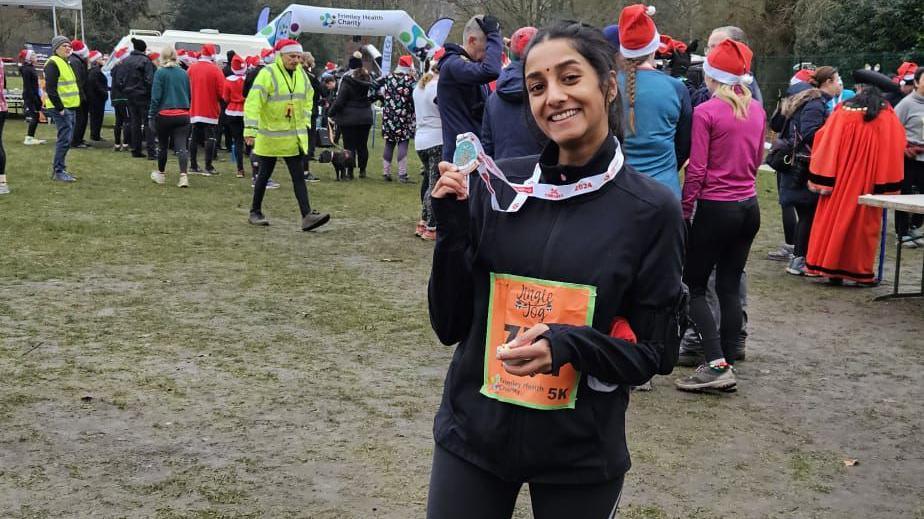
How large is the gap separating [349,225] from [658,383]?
627 centimetres

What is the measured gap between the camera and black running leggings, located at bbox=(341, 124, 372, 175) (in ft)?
51.9

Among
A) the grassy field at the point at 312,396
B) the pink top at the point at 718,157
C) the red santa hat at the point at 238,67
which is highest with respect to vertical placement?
the red santa hat at the point at 238,67

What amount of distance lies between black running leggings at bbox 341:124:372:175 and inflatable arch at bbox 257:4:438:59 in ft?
30.6

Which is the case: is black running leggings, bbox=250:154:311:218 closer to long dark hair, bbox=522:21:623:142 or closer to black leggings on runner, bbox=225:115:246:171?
black leggings on runner, bbox=225:115:246:171

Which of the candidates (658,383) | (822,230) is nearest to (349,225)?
(822,230)

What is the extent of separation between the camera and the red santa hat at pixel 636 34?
4.99 m

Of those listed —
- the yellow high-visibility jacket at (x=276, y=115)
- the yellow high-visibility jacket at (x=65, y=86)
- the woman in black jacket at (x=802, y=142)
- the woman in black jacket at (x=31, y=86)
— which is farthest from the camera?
the woman in black jacket at (x=31, y=86)

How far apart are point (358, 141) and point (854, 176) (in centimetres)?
913

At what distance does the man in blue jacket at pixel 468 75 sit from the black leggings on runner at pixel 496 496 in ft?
19.3

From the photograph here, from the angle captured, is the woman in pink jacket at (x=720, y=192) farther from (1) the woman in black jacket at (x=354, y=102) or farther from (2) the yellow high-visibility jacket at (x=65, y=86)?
(2) the yellow high-visibility jacket at (x=65, y=86)

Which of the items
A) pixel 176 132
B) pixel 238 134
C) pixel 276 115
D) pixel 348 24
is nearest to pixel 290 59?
pixel 276 115

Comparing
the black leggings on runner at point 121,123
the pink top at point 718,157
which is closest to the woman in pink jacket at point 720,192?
the pink top at point 718,157

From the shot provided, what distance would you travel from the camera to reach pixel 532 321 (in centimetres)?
210

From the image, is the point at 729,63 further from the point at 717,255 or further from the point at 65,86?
the point at 65,86
